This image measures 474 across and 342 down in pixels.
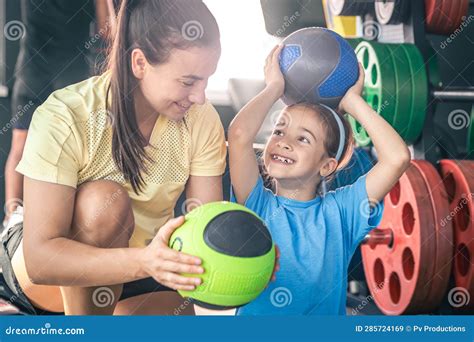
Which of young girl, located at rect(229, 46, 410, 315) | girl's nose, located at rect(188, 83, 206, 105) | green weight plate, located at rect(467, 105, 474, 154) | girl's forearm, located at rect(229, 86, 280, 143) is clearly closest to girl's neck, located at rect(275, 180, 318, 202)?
young girl, located at rect(229, 46, 410, 315)

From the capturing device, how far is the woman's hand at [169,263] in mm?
1253

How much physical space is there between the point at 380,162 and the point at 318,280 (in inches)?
10.6

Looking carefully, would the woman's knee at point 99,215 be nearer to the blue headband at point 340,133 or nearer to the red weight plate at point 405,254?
the blue headband at point 340,133

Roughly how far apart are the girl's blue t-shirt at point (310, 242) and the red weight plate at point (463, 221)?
0.28 metres

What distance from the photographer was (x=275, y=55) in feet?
5.01

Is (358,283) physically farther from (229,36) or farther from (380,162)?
(229,36)

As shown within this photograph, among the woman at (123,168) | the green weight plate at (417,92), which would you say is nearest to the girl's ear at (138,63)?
the woman at (123,168)

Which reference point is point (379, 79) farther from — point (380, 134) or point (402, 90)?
point (380, 134)

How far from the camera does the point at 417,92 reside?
5.84 ft

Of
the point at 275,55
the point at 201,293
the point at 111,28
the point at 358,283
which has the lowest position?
the point at 358,283

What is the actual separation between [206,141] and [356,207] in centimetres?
34

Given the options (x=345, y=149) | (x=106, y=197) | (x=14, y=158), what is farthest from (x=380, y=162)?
(x=14, y=158)

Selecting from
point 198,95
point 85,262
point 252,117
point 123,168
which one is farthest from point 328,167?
point 85,262

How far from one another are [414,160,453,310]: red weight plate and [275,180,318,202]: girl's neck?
0.35 metres
